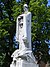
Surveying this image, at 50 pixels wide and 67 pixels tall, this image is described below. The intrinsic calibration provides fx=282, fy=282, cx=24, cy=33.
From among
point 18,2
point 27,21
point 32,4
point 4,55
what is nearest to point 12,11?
point 18,2

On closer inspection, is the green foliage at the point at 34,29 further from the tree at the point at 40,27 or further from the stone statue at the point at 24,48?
the stone statue at the point at 24,48

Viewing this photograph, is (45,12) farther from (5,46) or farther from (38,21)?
(5,46)

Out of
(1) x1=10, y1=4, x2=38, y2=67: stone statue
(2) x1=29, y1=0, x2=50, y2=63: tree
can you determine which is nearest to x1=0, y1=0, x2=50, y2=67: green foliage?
(2) x1=29, y1=0, x2=50, y2=63: tree

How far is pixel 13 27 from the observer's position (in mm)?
25203

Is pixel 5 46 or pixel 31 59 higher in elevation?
pixel 31 59

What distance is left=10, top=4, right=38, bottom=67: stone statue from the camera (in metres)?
14.0

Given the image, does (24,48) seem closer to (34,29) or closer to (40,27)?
(34,29)

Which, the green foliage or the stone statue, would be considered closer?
the stone statue

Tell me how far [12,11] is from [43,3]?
3.03m

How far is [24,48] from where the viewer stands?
14180mm

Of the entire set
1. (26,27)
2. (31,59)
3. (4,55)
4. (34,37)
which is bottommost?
(4,55)

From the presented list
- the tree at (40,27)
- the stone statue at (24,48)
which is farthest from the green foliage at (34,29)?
the stone statue at (24,48)

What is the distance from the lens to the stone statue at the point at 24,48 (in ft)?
45.8

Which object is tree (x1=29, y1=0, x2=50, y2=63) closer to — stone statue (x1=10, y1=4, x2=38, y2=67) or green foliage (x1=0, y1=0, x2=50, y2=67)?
green foliage (x1=0, y1=0, x2=50, y2=67)
